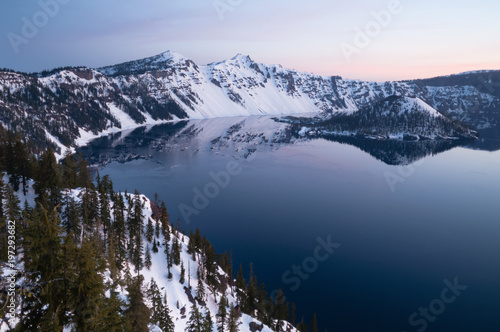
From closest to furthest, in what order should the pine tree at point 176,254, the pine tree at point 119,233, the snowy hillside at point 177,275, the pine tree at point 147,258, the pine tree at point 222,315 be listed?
the pine tree at point 222,315, the snowy hillside at point 177,275, the pine tree at point 119,233, the pine tree at point 147,258, the pine tree at point 176,254

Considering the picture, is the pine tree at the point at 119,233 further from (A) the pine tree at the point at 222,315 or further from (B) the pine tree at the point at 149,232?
(A) the pine tree at the point at 222,315

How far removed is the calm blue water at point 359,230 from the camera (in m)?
55.3

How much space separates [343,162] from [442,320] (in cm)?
11950

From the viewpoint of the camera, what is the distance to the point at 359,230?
82.2m

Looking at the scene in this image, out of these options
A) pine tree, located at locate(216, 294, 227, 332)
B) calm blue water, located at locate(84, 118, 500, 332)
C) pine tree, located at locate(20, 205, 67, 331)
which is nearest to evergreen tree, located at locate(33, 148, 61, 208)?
calm blue water, located at locate(84, 118, 500, 332)

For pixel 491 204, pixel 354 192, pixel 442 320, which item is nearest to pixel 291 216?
pixel 354 192

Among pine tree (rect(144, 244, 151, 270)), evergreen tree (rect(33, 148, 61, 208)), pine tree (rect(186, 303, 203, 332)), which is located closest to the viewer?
pine tree (rect(186, 303, 203, 332))

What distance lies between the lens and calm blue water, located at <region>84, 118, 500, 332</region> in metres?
55.3

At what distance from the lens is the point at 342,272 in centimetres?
6462

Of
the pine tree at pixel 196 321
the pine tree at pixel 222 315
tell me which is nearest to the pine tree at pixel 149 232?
the pine tree at pixel 222 315

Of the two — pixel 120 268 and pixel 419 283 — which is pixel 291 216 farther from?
pixel 120 268

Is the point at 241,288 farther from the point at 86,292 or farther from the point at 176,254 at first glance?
the point at 86,292

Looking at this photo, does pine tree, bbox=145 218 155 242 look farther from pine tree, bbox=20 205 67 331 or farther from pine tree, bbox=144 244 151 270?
pine tree, bbox=20 205 67 331

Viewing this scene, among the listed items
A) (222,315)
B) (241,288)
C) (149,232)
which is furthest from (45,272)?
(149,232)
